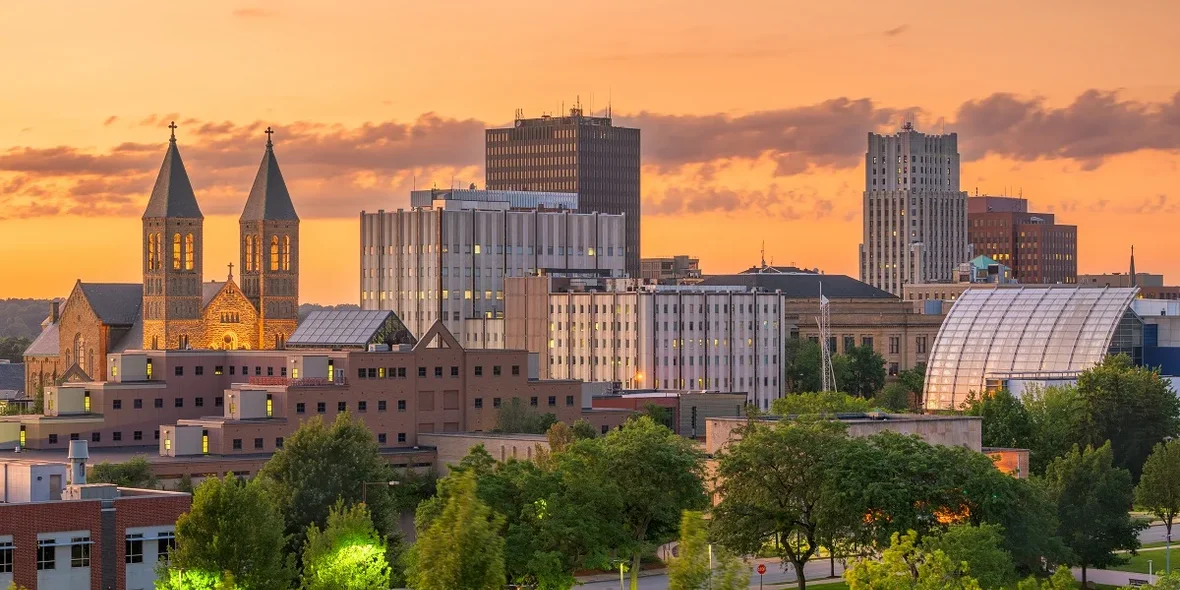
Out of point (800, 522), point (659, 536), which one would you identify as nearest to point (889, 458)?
point (800, 522)

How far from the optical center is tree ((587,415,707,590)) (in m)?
138

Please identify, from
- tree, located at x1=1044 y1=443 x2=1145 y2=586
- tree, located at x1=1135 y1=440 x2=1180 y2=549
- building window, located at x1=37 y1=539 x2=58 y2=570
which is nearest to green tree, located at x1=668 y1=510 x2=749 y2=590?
building window, located at x1=37 y1=539 x2=58 y2=570

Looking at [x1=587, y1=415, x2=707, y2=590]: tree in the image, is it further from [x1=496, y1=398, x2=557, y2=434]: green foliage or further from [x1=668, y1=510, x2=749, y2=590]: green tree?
[x1=496, y1=398, x2=557, y2=434]: green foliage

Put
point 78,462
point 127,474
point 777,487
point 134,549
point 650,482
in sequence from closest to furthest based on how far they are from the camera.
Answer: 1. point 134,549
2. point 78,462
3. point 777,487
4. point 650,482
5. point 127,474

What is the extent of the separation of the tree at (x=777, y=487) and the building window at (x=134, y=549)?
3489cm

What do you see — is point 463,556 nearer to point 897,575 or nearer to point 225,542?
point 225,542

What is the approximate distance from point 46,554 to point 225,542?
9141 mm

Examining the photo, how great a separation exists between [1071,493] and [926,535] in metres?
24.2

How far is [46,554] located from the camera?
11069cm

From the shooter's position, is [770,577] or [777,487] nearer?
[777,487]

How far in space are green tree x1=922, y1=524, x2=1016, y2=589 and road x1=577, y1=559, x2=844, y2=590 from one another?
17839 millimetres

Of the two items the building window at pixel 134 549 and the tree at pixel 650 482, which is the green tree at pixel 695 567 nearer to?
the building window at pixel 134 549

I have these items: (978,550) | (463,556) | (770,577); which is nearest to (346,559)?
(463,556)

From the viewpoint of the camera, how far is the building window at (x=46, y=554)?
110438mm
